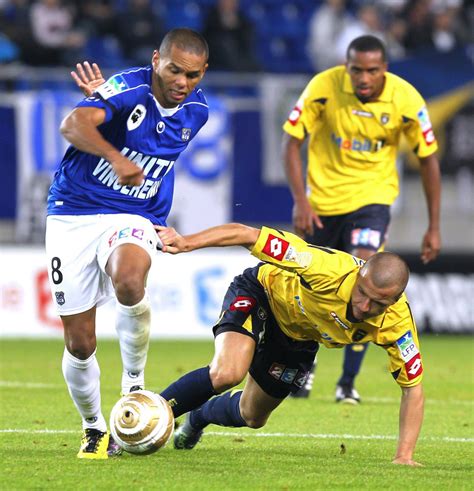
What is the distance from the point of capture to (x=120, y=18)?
16.9 metres

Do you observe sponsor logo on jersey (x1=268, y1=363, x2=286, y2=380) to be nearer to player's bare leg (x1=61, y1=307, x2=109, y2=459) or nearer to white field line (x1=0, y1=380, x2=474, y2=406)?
player's bare leg (x1=61, y1=307, x2=109, y2=459)

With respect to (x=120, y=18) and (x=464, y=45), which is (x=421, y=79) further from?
(x=120, y=18)

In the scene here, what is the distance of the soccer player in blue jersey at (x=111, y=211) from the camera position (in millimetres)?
6320

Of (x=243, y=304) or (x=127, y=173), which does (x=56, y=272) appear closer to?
(x=127, y=173)

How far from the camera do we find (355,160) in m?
9.45

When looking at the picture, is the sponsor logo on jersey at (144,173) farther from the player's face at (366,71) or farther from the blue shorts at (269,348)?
the player's face at (366,71)

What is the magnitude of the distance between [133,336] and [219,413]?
0.75 metres

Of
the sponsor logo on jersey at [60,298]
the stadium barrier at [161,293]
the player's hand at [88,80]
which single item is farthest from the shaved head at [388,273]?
the stadium barrier at [161,293]

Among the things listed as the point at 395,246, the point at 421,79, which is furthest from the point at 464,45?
the point at 395,246

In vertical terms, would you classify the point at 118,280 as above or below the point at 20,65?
below

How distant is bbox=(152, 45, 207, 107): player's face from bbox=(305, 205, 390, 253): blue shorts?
9.86ft

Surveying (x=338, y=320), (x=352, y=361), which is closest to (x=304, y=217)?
(x=352, y=361)

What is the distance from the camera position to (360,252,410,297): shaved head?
585 centimetres

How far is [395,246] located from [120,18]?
4.93 metres
